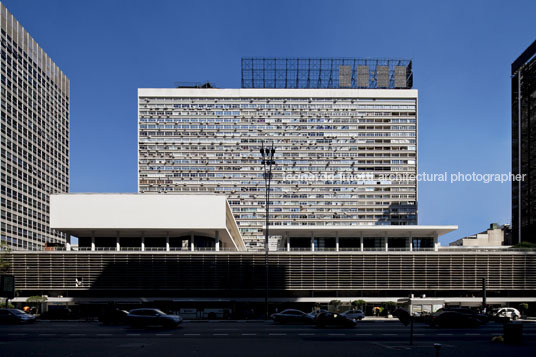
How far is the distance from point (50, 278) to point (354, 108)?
85692mm

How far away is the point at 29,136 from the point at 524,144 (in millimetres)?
109860

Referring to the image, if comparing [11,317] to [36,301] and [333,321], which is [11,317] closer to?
[333,321]

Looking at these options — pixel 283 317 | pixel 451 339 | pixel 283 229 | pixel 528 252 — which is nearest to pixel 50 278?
pixel 283 229

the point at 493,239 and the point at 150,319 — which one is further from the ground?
the point at 150,319

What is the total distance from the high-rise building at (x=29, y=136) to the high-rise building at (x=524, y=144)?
10490cm

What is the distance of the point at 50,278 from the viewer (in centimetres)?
7425

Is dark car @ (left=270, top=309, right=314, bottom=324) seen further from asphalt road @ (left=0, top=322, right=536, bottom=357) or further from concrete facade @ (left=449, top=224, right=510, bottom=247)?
concrete facade @ (left=449, top=224, right=510, bottom=247)

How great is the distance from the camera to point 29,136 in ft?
397

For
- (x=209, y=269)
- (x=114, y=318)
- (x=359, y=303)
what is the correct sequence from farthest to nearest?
(x=209, y=269)
(x=359, y=303)
(x=114, y=318)

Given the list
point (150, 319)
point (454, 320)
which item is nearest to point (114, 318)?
point (150, 319)

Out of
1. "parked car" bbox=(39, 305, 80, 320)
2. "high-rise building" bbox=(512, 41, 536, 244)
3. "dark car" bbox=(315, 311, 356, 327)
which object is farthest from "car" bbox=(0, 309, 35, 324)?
"high-rise building" bbox=(512, 41, 536, 244)

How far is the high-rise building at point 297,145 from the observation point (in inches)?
5256

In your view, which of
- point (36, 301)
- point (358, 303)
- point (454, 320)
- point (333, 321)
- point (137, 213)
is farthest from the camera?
point (137, 213)

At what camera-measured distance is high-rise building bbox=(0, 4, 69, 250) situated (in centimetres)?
11000
